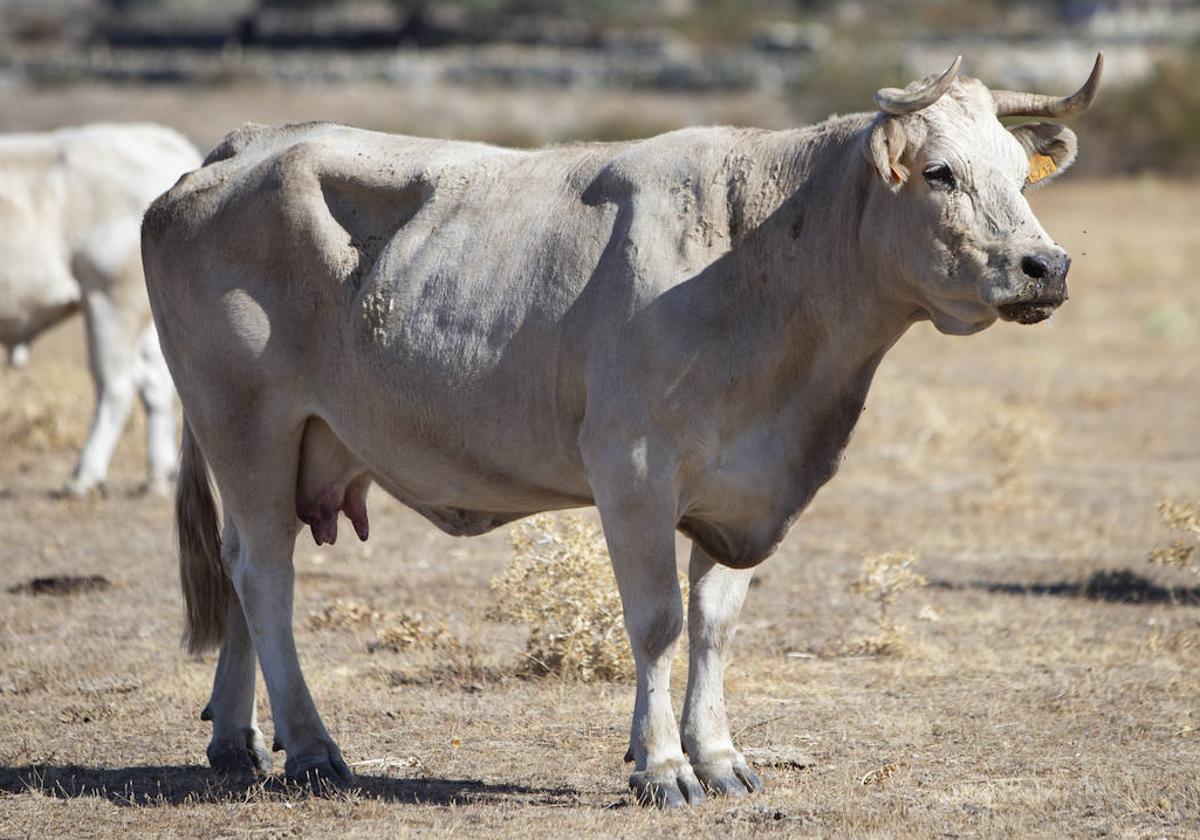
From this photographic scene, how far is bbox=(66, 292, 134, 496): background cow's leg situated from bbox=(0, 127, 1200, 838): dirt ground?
27cm

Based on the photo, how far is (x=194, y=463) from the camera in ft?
23.4

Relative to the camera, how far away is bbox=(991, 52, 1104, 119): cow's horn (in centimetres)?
580

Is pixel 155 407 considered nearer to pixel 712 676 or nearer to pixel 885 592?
pixel 885 592

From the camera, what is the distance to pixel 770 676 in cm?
788

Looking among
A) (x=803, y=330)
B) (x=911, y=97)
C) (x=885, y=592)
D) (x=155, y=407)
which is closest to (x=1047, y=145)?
(x=911, y=97)

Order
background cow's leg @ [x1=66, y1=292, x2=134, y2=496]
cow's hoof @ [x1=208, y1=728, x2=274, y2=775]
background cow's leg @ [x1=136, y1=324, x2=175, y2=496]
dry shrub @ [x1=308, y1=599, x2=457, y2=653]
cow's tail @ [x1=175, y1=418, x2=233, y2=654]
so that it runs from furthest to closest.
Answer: background cow's leg @ [x1=136, y1=324, x2=175, y2=496] → background cow's leg @ [x1=66, y1=292, x2=134, y2=496] → dry shrub @ [x1=308, y1=599, x2=457, y2=653] → cow's tail @ [x1=175, y1=418, x2=233, y2=654] → cow's hoof @ [x1=208, y1=728, x2=274, y2=775]

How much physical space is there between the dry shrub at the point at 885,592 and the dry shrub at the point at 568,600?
3.88 feet

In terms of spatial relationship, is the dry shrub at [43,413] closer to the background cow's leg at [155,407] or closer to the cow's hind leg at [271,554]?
the background cow's leg at [155,407]

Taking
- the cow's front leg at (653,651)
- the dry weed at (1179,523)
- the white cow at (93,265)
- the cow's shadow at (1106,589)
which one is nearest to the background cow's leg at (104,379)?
the white cow at (93,265)

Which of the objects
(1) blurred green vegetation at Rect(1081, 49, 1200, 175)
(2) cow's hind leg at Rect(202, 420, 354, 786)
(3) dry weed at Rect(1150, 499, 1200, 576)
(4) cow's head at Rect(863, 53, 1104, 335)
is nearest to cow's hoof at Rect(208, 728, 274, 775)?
(2) cow's hind leg at Rect(202, 420, 354, 786)

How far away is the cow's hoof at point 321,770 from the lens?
631 cm

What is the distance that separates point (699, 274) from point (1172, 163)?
38011 millimetres

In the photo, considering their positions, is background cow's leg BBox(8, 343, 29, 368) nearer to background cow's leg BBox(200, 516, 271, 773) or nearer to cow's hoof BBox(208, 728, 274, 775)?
background cow's leg BBox(200, 516, 271, 773)

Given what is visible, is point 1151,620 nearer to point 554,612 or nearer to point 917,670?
point 917,670
